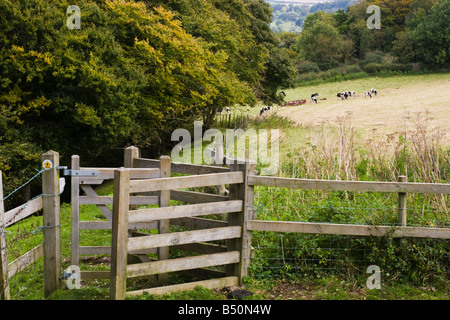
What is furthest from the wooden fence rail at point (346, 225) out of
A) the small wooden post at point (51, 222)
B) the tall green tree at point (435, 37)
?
the tall green tree at point (435, 37)

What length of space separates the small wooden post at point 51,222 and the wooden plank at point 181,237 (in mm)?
1127

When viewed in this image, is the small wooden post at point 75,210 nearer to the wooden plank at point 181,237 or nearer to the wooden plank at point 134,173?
the wooden plank at point 134,173

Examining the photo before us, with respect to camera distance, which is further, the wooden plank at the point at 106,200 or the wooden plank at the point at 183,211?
the wooden plank at the point at 106,200

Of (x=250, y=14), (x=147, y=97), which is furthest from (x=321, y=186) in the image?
(x=250, y=14)

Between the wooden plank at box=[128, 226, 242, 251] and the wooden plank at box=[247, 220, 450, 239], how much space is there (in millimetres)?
284

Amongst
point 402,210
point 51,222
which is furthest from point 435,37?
point 51,222

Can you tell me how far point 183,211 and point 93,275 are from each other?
176cm

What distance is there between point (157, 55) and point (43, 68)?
5336 mm

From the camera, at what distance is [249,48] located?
34.2 m

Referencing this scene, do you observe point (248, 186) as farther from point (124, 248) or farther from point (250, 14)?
point (250, 14)

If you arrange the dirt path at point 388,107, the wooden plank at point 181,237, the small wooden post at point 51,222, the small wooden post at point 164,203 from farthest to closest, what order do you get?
the dirt path at point 388,107 → the small wooden post at point 164,203 → the small wooden post at point 51,222 → the wooden plank at point 181,237

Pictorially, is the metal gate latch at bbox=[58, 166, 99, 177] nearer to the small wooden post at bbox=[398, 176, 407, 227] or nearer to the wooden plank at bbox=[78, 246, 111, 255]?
the wooden plank at bbox=[78, 246, 111, 255]

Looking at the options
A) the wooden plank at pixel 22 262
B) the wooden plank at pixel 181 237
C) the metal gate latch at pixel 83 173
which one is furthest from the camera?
the metal gate latch at pixel 83 173

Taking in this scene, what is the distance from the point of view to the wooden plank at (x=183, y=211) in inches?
217
